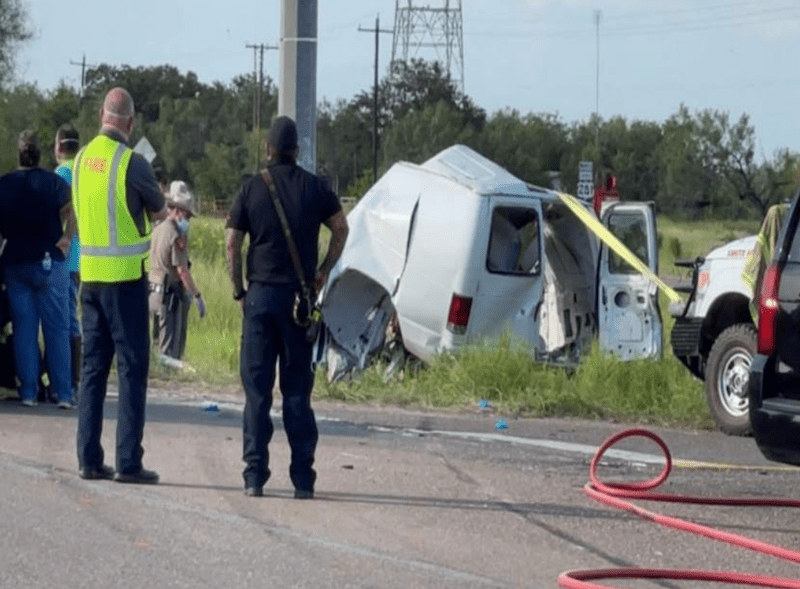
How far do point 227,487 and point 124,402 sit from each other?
0.73 meters

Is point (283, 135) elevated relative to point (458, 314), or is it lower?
elevated

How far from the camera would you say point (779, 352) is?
845 centimetres

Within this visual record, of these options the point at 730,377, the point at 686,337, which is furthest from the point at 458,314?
the point at 730,377

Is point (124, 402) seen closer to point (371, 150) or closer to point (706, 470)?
point (706, 470)

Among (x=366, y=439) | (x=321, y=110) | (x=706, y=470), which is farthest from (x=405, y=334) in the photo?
(x=321, y=110)

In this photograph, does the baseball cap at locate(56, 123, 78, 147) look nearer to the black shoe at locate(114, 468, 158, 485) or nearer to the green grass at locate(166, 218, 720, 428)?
the green grass at locate(166, 218, 720, 428)

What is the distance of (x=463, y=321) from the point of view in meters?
14.2

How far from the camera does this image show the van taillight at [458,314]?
1412 centimetres

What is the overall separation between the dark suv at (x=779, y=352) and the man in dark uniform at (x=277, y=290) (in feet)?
7.52

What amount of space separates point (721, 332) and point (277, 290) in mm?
5276

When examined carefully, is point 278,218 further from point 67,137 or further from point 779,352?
point 67,137

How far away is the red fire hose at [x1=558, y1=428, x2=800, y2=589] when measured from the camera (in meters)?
7.04

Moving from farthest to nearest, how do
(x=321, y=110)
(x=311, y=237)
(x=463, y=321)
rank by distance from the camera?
(x=321, y=110) → (x=463, y=321) → (x=311, y=237)

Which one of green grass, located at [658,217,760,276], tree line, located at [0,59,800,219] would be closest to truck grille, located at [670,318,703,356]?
green grass, located at [658,217,760,276]
